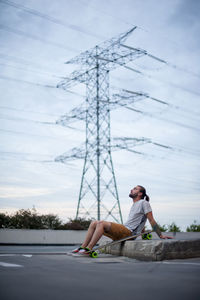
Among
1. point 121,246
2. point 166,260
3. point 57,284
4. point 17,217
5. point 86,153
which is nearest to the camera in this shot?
point 57,284

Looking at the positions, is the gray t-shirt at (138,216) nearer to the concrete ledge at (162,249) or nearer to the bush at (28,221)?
the concrete ledge at (162,249)

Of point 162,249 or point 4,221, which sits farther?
point 4,221

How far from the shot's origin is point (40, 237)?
72.0ft

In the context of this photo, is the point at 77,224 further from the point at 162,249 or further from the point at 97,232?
the point at 162,249

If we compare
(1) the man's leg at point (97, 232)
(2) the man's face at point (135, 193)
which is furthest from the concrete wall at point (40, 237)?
(1) the man's leg at point (97, 232)

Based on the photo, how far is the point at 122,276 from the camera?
3.23 m

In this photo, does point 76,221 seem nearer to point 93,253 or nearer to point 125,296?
point 93,253

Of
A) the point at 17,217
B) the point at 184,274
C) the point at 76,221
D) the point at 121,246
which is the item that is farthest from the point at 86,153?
the point at 184,274

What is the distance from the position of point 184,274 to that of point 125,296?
1.18m

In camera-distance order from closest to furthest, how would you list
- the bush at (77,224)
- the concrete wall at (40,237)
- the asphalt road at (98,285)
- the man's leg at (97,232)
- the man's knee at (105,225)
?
the asphalt road at (98,285)
the man's leg at (97,232)
the man's knee at (105,225)
the concrete wall at (40,237)
the bush at (77,224)

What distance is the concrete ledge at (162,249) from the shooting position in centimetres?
493

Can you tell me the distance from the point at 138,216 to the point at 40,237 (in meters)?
17.1

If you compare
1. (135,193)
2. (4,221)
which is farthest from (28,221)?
(135,193)

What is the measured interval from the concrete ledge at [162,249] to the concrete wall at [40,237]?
53.9 ft
